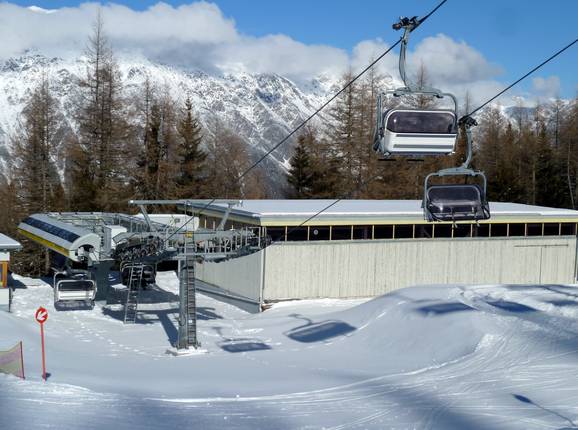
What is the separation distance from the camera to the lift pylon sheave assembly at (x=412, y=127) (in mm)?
9055

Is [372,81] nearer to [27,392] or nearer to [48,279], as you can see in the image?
[48,279]

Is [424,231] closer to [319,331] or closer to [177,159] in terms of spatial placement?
[319,331]

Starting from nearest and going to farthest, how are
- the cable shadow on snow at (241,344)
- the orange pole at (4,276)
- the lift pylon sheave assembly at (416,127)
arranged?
1. the lift pylon sheave assembly at (416,127)
2. the cable shadow on snow at (241,344)
3. the orange pole at (4,276)

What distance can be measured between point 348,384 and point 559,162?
4691cm

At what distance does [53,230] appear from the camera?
70.3 feet

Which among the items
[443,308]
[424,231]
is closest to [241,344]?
[443,308]

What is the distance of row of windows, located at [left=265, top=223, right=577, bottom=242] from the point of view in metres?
21.9

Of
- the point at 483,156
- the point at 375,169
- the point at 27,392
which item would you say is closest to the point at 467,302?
Answer: the point at 27,392

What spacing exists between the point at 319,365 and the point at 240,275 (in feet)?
30.5

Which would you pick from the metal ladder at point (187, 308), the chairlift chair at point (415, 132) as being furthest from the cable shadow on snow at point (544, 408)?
the metal ladder at point (187, 308)

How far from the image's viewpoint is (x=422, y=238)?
923 inches

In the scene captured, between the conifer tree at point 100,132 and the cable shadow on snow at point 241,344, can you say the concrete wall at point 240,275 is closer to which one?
the cable shadow on snow at point 241,344

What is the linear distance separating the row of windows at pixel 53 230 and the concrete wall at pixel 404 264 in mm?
6231

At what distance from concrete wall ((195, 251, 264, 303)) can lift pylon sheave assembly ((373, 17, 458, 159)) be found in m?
12.7
